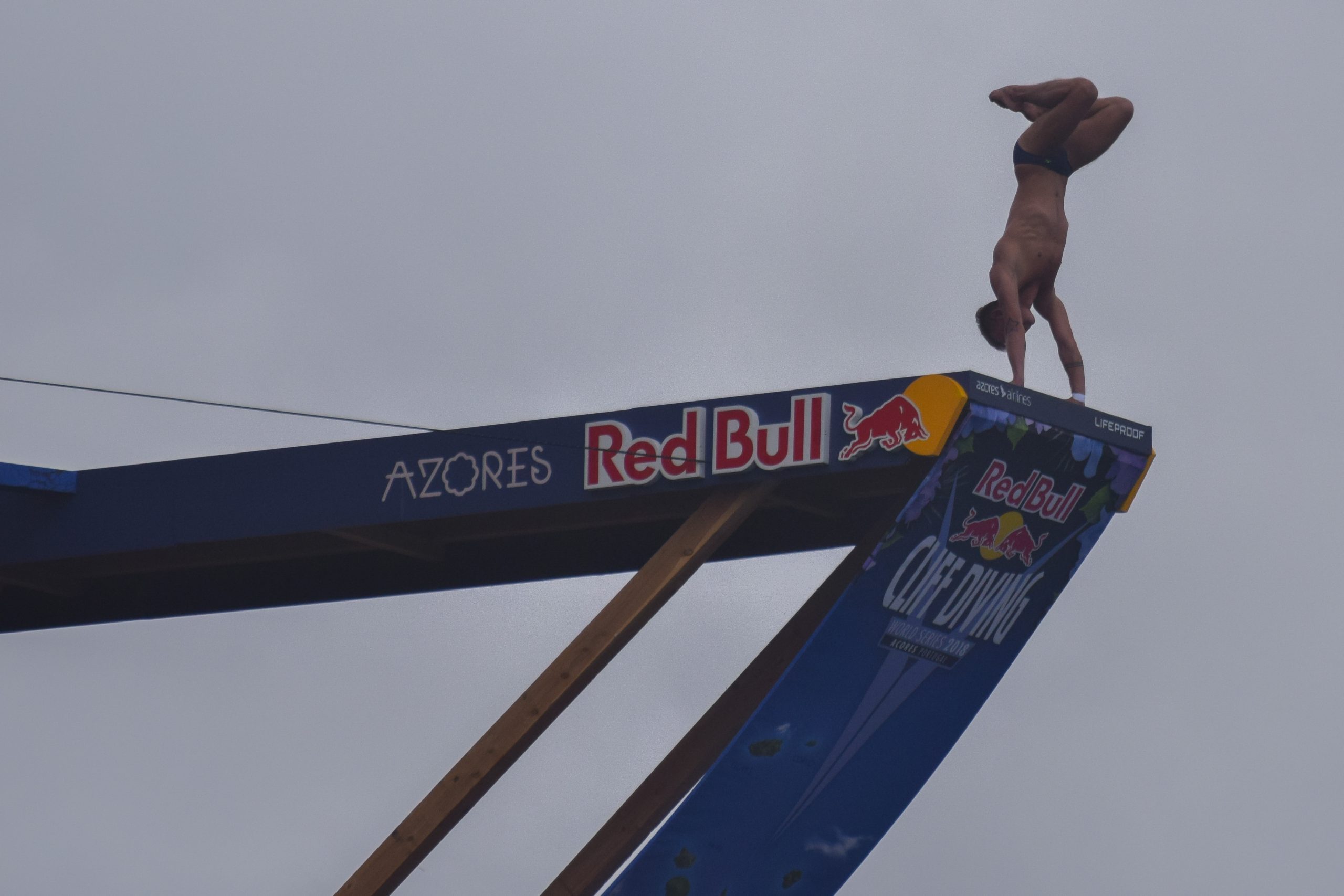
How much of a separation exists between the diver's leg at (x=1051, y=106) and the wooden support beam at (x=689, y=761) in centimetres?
301

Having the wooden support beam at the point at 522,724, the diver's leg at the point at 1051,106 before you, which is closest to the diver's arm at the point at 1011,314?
the diver's leg at the point at 1051,106

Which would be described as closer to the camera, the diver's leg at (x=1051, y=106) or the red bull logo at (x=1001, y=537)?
the red bull logo at (x=1001, y=537)

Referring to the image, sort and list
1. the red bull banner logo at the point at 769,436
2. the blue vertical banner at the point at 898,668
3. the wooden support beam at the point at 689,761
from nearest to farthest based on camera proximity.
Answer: the red bull banner logo at the point at 769,436 < the blue vertical banner at the point at 898,668 < the wooden support beam at the point at 689,761

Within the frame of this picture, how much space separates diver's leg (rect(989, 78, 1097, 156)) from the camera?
55.0 ft

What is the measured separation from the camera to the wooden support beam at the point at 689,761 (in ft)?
54.0

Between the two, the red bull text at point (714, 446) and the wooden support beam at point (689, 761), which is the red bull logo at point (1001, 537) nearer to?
the wooden support beam at point (689, 761)

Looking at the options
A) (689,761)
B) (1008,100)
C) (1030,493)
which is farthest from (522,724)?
(1008,100)

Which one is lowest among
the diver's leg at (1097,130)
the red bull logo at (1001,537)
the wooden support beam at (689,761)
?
the wooden support beam at (689,761)

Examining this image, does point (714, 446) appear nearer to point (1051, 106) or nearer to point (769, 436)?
point (769, 436)

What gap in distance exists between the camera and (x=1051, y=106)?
16.8 meters

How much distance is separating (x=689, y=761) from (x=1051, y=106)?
5213 mm

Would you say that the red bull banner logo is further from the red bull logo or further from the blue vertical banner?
the red bull logo

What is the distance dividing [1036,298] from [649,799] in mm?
4476

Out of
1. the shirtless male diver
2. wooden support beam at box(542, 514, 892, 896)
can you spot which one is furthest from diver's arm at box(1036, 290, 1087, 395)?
wooden support beam at box(542, 514, 892, 896)
